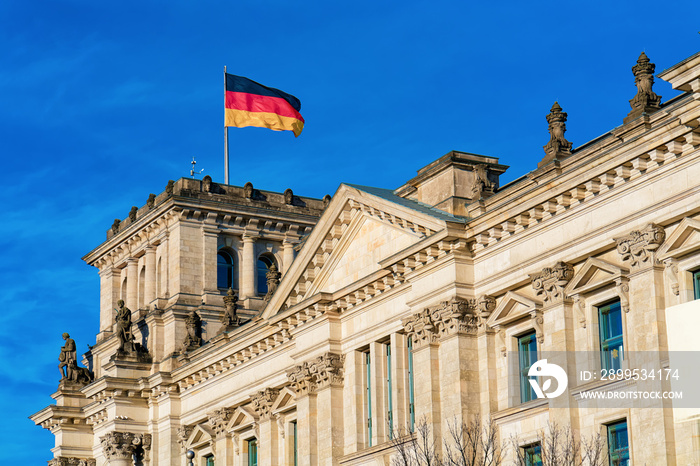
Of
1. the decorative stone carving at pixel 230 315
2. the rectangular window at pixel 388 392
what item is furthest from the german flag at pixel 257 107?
the rectangular window at pixel 388 392

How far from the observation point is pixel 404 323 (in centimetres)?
4175

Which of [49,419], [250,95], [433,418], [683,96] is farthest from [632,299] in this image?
[49,419]

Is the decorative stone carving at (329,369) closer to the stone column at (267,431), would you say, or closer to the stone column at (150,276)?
the stone column at (267,431)

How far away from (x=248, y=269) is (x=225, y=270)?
1.05 metres

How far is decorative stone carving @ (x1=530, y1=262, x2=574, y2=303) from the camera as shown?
36469 mm

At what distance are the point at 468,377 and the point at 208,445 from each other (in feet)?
61.2

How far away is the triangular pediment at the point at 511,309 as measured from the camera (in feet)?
124

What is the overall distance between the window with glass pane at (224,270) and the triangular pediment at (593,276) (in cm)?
2844

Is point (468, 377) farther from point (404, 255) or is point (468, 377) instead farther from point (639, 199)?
point (639, 199)

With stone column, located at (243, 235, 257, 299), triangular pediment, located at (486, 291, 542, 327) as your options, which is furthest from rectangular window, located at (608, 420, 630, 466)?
stone column, located at (243, 235, 257, 299)

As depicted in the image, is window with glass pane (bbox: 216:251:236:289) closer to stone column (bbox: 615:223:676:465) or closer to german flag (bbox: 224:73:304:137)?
german flag (bbox: 224:73:304:137)

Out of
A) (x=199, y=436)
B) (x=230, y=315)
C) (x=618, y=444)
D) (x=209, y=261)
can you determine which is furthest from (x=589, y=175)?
(x=209, y=261)

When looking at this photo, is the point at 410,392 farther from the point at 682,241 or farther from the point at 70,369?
the point at 70,369

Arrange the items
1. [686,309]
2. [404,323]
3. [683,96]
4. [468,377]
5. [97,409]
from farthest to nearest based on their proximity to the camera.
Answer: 1. [97,409]
2. [404,323]
3. [468,377]
4. [683,96]
5. [686,309]
